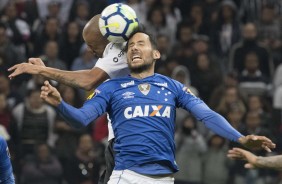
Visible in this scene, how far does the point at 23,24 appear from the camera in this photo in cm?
1608

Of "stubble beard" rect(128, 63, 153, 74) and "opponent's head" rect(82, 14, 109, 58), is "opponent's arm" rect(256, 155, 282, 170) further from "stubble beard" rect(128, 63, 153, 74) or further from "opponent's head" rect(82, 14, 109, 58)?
"opponent's head" rect(82, 14, 109, 58)

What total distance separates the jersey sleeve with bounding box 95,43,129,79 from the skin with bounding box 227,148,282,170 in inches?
70.3

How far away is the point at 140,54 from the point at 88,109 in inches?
31.0

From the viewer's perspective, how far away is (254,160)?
6699mm

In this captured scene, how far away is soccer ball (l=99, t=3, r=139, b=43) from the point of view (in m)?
8.05

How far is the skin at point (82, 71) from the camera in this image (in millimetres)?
7660

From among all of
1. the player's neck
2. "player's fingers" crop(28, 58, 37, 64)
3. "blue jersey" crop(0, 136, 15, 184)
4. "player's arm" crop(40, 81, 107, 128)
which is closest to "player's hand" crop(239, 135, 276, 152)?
the player's neck

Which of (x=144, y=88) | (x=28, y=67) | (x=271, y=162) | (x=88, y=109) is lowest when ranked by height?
(x=271, y=162)

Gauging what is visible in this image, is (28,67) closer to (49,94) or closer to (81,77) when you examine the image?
(81,77)

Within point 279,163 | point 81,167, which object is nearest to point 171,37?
point 81,167

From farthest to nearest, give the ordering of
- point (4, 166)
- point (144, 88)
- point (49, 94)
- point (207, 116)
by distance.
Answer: point (4, 166) → point (144, 88) → point (207, 116) → point (49, 94)

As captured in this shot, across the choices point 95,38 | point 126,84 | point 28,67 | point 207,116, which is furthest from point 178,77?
point 28,67

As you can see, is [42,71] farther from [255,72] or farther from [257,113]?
[255,72]

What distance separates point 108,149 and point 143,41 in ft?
3.68
